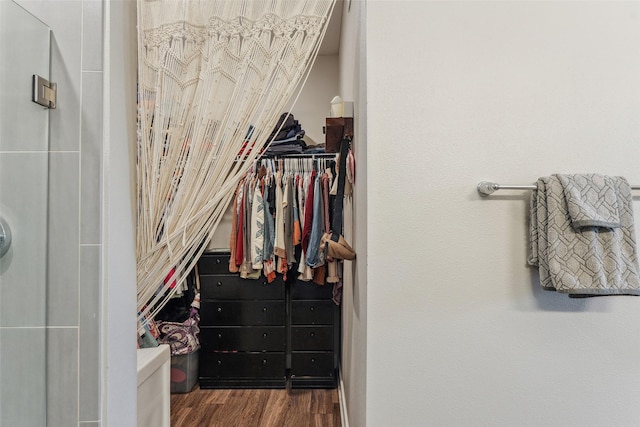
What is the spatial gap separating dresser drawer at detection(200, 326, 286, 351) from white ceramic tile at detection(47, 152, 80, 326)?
1.87 meters

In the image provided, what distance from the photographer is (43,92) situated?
977 millimetres

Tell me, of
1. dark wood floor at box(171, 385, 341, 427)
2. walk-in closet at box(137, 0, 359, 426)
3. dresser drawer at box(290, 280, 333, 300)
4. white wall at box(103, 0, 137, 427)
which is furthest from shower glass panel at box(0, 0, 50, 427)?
dresser drawer at box(290, 280, 333, 300)

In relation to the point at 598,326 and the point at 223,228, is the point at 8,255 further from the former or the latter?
the point at 223,228

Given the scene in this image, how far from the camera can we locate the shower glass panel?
0.95m

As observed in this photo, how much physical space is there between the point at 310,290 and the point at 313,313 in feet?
0.54

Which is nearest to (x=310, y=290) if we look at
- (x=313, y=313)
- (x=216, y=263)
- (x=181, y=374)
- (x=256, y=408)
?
(x=313, y=313)

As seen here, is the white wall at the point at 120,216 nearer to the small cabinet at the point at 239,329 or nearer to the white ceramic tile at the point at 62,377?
the white ceramic tile at the point at 62,377

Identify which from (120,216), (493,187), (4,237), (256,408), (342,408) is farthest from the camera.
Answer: (256,408)

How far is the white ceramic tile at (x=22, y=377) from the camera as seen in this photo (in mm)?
957

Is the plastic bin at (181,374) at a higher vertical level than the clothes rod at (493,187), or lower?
lower

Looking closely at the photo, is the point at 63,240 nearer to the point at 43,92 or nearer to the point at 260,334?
the point at 43,92

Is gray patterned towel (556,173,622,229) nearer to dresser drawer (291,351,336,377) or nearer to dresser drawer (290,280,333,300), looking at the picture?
dresser drawer (290,280,333,300)

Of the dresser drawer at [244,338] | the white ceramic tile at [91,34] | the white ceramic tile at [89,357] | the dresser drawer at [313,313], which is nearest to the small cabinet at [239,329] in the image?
the dresser drawer at [244,338]

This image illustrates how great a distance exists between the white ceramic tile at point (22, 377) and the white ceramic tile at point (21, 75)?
1.53ft
